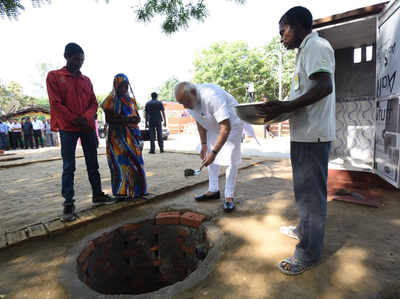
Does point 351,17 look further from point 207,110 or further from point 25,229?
point 25,229

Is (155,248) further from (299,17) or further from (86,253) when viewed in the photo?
(299,17)

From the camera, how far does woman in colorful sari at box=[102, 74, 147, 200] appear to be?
2.81m

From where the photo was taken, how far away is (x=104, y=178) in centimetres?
454

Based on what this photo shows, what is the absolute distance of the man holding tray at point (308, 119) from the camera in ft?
4.38

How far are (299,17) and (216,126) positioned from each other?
1.41 m

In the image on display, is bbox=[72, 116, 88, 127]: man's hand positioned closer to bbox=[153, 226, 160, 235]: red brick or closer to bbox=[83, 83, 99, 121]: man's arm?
bbox=[83, 83, 99, 121]: man's arm

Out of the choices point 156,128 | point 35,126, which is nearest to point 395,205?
point 156,128

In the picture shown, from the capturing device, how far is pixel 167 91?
72.6 m

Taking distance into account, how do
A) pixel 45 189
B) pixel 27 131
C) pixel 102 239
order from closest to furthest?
1. pixel 102 239
2. pixel 45 189
3. pixel 27 131

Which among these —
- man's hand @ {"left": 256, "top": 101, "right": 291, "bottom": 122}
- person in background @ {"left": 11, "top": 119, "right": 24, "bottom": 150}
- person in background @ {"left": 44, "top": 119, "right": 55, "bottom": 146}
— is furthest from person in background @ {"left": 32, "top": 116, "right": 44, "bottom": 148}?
man's hand @ {"left": 256, "top": 101, "right": 291, "bottom": 122}

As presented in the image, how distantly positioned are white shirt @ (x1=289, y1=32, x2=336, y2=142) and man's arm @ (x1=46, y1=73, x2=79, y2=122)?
2.24m

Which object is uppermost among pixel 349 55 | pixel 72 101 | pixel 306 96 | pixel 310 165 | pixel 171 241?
pixel 349 55

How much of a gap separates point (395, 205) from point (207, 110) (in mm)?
2390

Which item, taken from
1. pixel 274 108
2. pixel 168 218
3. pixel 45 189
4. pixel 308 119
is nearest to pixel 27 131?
pixel 45 189
